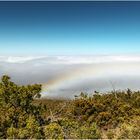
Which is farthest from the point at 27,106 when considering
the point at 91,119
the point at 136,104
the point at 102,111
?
the point at 136,104

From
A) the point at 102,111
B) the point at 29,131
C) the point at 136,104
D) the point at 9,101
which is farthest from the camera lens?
the point at 136,104

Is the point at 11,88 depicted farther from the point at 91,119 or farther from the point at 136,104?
the point at 136,104

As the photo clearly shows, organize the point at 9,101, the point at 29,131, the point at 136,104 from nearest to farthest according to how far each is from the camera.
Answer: the point at 29,131 < the point at 9,101 < the point at 136,104

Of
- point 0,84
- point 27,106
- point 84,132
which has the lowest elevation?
point 84,132

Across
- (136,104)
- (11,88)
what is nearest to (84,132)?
(11,88)

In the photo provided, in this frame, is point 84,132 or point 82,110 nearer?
point 84,132

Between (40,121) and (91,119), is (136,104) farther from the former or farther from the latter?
(40,121)

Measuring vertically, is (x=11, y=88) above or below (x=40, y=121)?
above

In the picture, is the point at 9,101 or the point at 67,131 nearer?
the point at 67,131

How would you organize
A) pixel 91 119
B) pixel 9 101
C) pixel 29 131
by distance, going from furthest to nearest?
1. pixel 91 119
2. pixel 9 101
3. pixel 29 131
